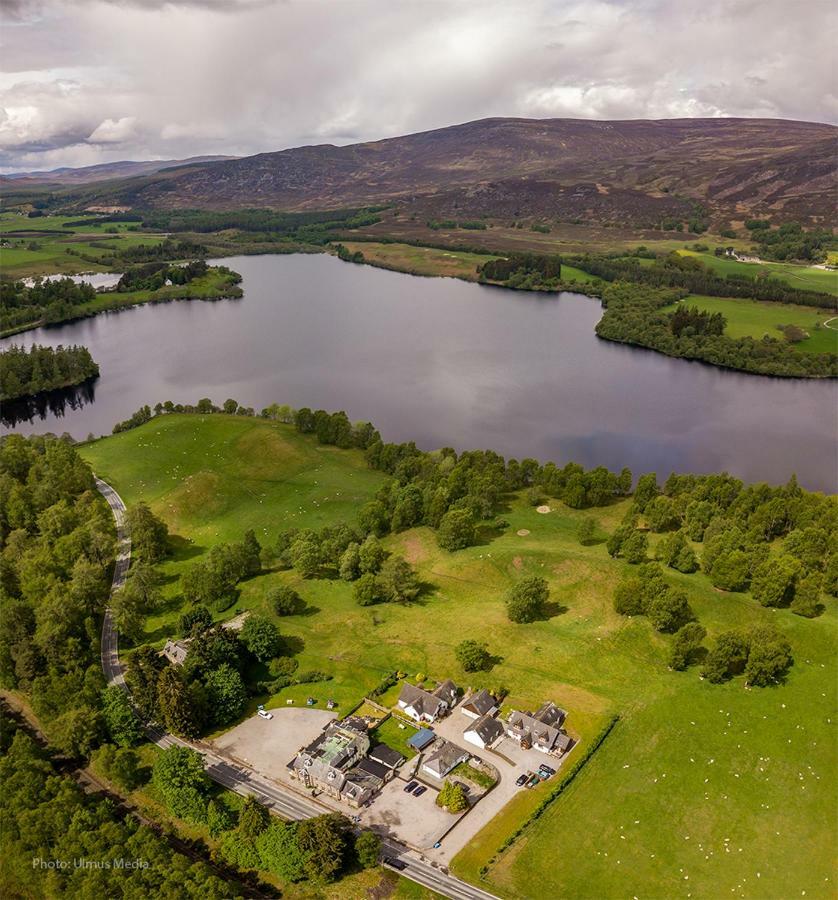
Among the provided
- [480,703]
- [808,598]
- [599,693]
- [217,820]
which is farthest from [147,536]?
[808,598]

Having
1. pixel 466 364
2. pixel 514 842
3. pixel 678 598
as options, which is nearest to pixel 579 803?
pixel 514 842

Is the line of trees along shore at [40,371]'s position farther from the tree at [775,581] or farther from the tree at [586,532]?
the tree at [775,581]

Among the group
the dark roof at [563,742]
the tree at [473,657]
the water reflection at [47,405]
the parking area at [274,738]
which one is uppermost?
the water reflection at [47,405]

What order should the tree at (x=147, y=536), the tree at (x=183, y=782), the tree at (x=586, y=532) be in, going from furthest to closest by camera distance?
the tree at (x=586, y=532) < the tree at (x=147, y=536) < the tree at (x=183, y=782)

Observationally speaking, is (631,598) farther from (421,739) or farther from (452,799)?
(452,799)

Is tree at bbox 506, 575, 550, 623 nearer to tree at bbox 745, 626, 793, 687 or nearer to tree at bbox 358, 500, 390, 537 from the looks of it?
tree at bbox 745, 626, 793, 687

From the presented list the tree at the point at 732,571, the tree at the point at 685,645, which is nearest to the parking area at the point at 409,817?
the tree at the point at 685,645

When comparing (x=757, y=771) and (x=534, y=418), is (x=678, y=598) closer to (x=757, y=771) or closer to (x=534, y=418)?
(x=757, y=771)
